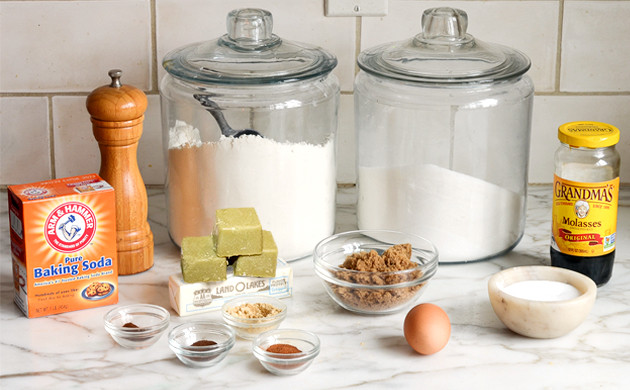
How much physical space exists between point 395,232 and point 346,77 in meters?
0.34

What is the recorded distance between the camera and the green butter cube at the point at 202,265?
1021 mm

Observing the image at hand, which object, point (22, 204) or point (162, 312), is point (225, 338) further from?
point (22, 204)

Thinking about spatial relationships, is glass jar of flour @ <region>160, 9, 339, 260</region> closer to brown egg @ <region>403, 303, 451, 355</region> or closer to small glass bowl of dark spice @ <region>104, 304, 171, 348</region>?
small glass bowl of dark spice @ <region>104, 304, 171, 348</region>

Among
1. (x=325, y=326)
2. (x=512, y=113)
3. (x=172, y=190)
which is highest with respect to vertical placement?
(x=512, y=113)

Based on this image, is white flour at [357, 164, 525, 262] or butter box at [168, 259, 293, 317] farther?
white flour at [357, 164, 525, 262]

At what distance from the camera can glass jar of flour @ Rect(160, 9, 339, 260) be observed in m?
1.12

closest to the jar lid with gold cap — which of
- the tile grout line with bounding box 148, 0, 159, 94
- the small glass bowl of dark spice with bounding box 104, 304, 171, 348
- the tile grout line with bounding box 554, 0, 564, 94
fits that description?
the tile grout line with bounding box 554, 0, 564, 94

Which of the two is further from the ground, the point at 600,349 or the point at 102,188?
the point at 102,188

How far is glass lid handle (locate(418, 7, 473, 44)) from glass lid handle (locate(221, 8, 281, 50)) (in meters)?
0.22

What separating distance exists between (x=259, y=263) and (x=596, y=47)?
71 centimetres

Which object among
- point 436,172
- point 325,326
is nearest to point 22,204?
point 325,326

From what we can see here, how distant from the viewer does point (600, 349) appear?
3.20ft

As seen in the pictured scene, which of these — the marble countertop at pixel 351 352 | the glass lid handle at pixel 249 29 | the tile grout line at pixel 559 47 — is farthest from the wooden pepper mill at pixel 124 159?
the tile grout line at pixel 559 47

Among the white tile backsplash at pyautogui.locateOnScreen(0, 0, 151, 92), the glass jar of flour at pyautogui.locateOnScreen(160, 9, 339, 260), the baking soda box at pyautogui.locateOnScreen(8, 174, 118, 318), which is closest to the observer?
the baking soda box at pyautogui.locateOnScreen(8, 174, 118, 318)
